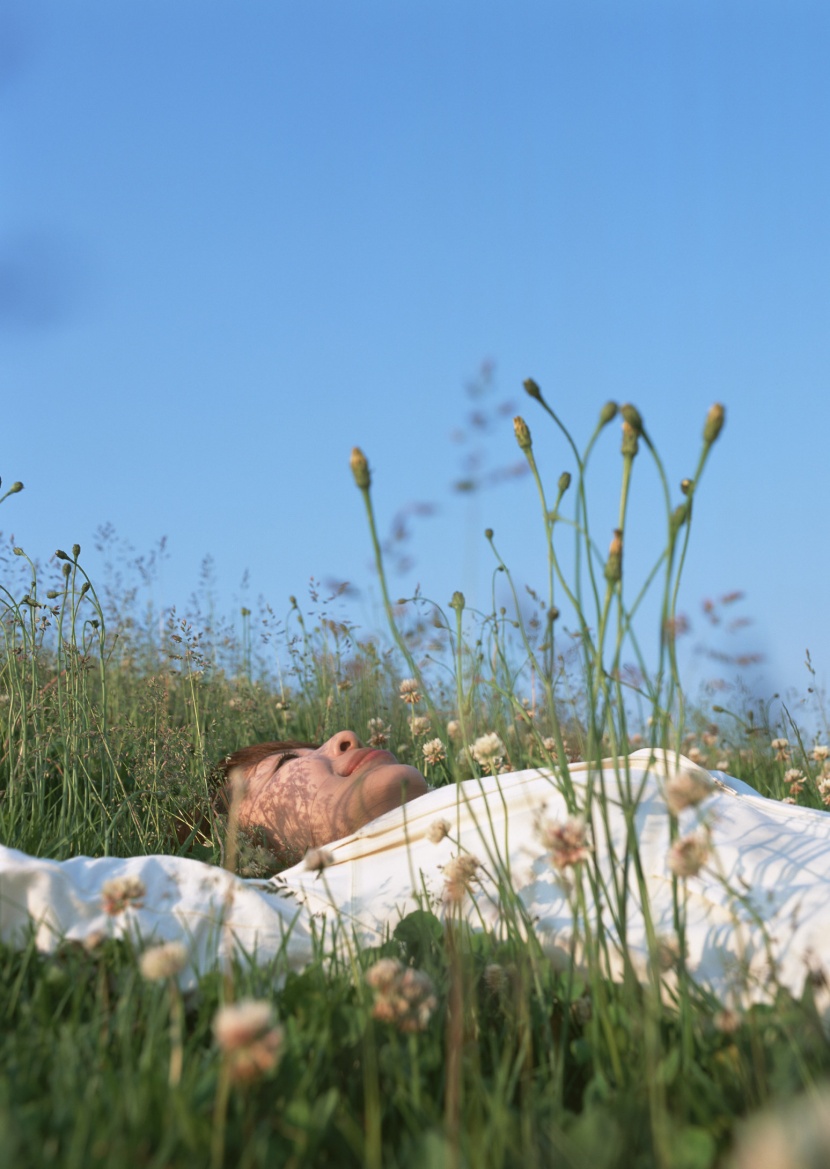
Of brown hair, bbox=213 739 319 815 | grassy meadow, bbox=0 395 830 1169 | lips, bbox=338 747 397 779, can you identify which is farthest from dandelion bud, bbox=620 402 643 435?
brown hair, bbox=213 739 319 815

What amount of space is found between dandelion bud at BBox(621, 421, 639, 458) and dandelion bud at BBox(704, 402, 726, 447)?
10 cm

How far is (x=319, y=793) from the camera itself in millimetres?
4172

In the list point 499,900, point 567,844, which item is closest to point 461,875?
point 499,900

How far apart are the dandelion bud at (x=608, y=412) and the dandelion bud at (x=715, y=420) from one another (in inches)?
6.0

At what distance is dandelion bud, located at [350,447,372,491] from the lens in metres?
1.49

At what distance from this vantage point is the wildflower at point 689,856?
5.20 ft

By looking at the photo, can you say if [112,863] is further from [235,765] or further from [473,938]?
[235,765]

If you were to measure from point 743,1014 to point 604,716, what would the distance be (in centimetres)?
59

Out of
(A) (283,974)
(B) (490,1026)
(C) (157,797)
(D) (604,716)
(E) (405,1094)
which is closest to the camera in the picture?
(E) (405,1094)

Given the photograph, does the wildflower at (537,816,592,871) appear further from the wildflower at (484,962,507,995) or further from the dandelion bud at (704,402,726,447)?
the dandelion bud at (704,402,726,447)

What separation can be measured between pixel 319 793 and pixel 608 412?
288 cm

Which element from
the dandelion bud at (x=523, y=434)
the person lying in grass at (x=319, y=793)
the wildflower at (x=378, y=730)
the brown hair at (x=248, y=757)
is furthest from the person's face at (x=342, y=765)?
the dandelion bud at (x=523, y=434)

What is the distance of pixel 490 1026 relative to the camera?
2.14 metres

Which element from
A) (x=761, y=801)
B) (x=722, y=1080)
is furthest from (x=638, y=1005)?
(x=761, y=801)
